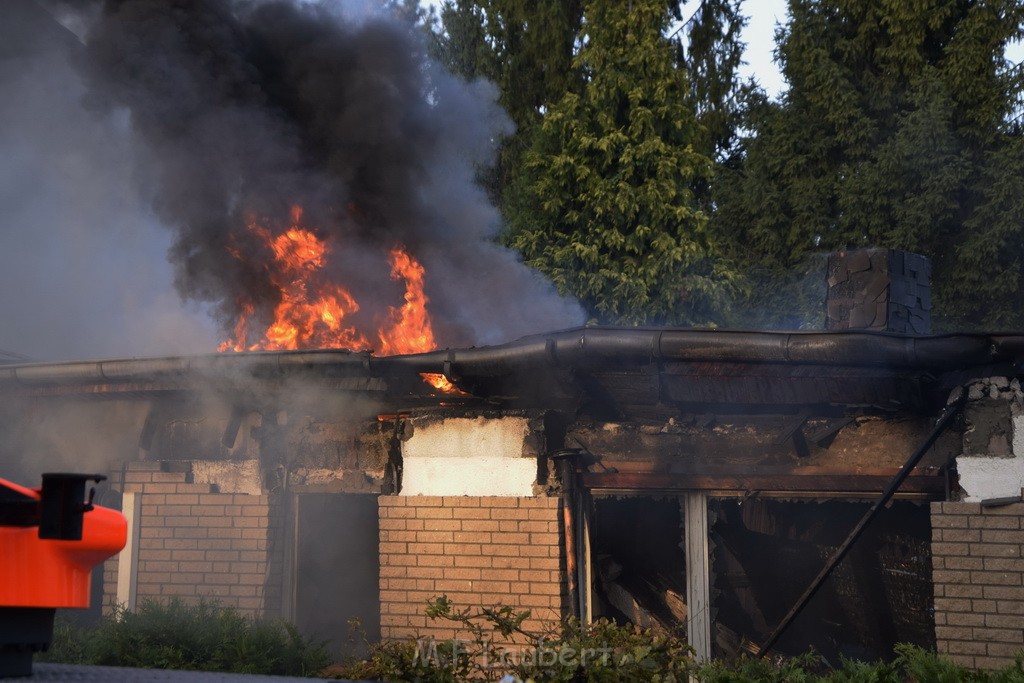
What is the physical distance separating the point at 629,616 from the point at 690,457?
128 centimetres

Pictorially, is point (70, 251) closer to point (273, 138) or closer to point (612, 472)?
point (273, 138)

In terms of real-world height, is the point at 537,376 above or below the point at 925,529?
above

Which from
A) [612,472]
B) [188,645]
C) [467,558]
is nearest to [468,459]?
[467,558]

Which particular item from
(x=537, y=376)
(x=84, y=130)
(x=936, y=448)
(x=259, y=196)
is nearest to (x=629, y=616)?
(x=537, y=376)

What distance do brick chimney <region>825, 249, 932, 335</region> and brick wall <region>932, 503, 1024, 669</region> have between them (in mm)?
2068

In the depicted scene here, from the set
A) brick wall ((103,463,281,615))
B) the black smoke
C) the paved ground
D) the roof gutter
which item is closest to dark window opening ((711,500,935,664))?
the roof gutter

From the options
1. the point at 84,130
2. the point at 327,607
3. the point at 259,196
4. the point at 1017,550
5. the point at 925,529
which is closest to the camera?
the point at 1017,550

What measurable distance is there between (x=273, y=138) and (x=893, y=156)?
1686 cm

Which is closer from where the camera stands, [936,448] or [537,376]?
[936,448]

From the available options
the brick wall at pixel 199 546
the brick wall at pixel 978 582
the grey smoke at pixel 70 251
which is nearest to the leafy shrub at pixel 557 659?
the brick wall at pixel 978 582

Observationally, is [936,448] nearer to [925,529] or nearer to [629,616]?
[925,529]

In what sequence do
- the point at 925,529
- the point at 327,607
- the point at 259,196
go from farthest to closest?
the point at 259,196
the point at 327,607
the point at 925,529

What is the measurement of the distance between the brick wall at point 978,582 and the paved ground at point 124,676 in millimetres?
4862

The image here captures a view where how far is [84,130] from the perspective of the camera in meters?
30.5
